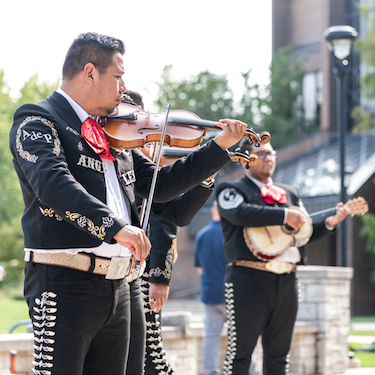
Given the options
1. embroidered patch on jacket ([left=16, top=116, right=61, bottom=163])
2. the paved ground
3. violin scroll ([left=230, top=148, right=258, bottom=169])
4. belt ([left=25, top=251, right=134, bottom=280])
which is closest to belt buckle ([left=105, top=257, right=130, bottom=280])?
belt ([left=25, top=251, right=134, bottom=280])

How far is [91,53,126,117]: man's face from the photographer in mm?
2805

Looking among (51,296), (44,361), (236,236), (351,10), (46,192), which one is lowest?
(44,361)

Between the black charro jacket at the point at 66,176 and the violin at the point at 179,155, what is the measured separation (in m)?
0.29

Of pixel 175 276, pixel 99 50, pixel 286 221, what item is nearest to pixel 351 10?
pixel 175 276

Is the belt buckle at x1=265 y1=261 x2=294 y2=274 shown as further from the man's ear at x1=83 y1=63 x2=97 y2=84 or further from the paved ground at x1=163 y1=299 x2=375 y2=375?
the paved ground at x1=163 y1=299 x2=375 y2=375

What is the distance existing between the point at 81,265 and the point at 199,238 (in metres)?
5.90

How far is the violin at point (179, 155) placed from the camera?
317cm

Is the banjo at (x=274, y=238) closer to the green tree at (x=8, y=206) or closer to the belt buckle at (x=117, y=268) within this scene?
the belt buckle at (x=117, y=268)

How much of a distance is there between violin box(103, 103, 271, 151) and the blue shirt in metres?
4.89

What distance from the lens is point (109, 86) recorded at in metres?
2.81

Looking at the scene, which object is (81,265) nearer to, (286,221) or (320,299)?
(286,221)

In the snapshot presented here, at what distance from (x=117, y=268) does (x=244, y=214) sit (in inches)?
104

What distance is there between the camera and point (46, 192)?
97.2 inches

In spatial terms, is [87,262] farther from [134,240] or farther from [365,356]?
[365,356]
